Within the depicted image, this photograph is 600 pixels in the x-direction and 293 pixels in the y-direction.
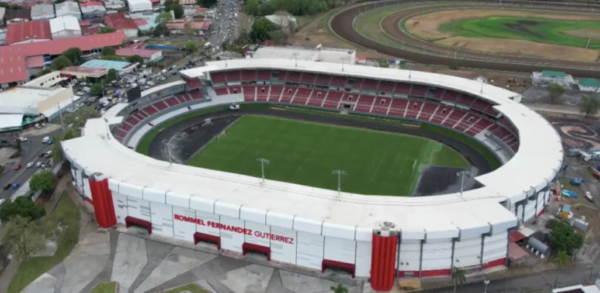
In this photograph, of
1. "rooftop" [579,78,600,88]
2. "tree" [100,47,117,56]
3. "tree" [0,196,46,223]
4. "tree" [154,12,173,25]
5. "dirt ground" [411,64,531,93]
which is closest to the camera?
"tree" [0,196,46,223]

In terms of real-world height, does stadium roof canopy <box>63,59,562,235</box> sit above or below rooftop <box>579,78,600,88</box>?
below

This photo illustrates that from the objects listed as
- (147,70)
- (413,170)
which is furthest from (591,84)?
(147,70)

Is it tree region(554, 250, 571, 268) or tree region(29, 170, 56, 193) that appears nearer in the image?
tree region(554, 250, 571, 268)

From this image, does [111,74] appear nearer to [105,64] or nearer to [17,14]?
[105,64]

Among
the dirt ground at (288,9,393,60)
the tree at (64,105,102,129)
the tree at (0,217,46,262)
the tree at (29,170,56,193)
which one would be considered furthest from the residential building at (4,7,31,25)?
the tree at (0,217,46,262)

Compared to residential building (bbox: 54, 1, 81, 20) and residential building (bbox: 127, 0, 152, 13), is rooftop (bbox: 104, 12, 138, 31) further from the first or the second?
residential building (bbox: 54, 1, 81, 20)
